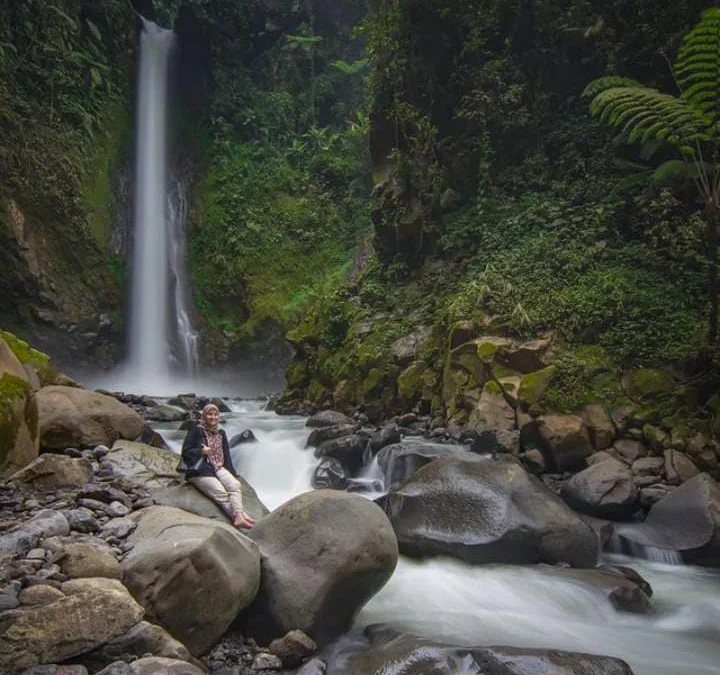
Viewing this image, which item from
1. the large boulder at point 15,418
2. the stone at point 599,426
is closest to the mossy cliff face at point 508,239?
the stone at point 599,426

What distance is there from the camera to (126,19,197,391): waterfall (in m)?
21.8

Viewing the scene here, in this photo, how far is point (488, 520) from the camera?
23.9ft

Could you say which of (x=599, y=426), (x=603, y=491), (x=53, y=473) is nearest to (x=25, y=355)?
(x=53, y=473)

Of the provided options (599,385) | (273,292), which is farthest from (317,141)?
(599,385)

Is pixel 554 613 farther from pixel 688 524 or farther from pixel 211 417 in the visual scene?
pixel 211 417

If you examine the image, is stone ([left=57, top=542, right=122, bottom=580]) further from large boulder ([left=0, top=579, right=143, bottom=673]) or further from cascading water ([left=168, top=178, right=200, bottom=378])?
cascading water ([left=168, top=178, right=200, bottom=378])

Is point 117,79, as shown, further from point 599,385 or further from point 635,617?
point 635,617

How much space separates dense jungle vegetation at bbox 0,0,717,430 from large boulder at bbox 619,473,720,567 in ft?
8.12

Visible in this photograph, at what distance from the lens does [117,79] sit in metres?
25.0

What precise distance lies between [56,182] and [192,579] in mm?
19556

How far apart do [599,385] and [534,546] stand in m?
4.17

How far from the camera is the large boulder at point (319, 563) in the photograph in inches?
199

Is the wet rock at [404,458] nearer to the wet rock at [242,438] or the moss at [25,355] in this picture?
the wet rock at [242,438]

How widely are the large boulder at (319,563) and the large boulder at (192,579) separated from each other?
0.24m
